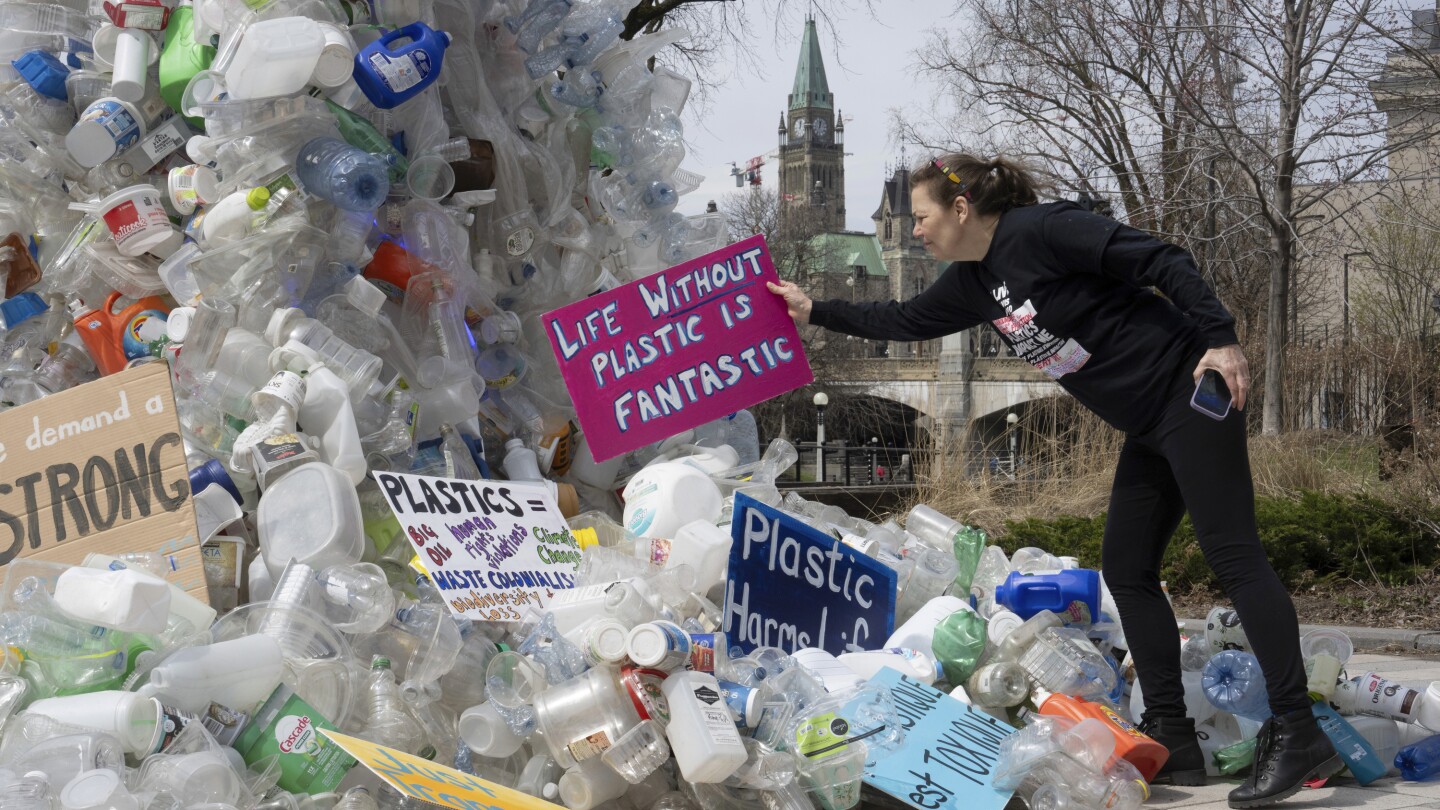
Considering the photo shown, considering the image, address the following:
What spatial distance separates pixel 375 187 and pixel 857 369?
36566 millimetres

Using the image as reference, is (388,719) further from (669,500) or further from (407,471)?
(669,500)

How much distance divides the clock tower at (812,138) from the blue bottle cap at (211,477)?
380ft

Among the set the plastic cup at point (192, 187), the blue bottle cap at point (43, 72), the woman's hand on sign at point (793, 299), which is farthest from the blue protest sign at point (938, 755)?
the blue bottle cap at point (43, 72)

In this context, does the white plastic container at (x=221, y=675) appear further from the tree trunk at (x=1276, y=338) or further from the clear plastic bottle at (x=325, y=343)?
the tree trunk at (x=1276, y=338)

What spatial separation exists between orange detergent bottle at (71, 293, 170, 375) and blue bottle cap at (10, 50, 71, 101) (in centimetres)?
75

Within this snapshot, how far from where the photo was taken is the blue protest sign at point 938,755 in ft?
9.71

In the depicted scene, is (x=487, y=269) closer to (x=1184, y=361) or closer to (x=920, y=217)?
(x=920, y=217)

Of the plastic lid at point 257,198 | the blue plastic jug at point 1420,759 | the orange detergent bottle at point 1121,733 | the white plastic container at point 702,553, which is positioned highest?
the plastic lid at point 257,198

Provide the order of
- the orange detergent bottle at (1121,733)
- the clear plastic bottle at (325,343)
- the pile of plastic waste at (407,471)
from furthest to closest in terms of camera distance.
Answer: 1. the clear plastic bottle at (325,343)
2. the orange detergent bottle at (1121,733)
3. the pile of plastic waste at (407,471)

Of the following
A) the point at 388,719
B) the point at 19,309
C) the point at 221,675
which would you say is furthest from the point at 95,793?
the point at 19,309

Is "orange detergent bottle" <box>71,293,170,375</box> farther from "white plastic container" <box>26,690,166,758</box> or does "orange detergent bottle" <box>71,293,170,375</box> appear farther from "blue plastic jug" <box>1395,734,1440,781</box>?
"blue plastic jug" <box>1395,734,1440,781</box>

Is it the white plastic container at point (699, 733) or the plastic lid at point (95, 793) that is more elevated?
the plastic lid at point (95, 793)

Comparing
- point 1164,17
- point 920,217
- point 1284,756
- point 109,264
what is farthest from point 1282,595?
point 1164,17

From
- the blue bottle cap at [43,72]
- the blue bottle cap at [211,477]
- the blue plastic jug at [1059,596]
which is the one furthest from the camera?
the blue bottle cap at [43,72]
